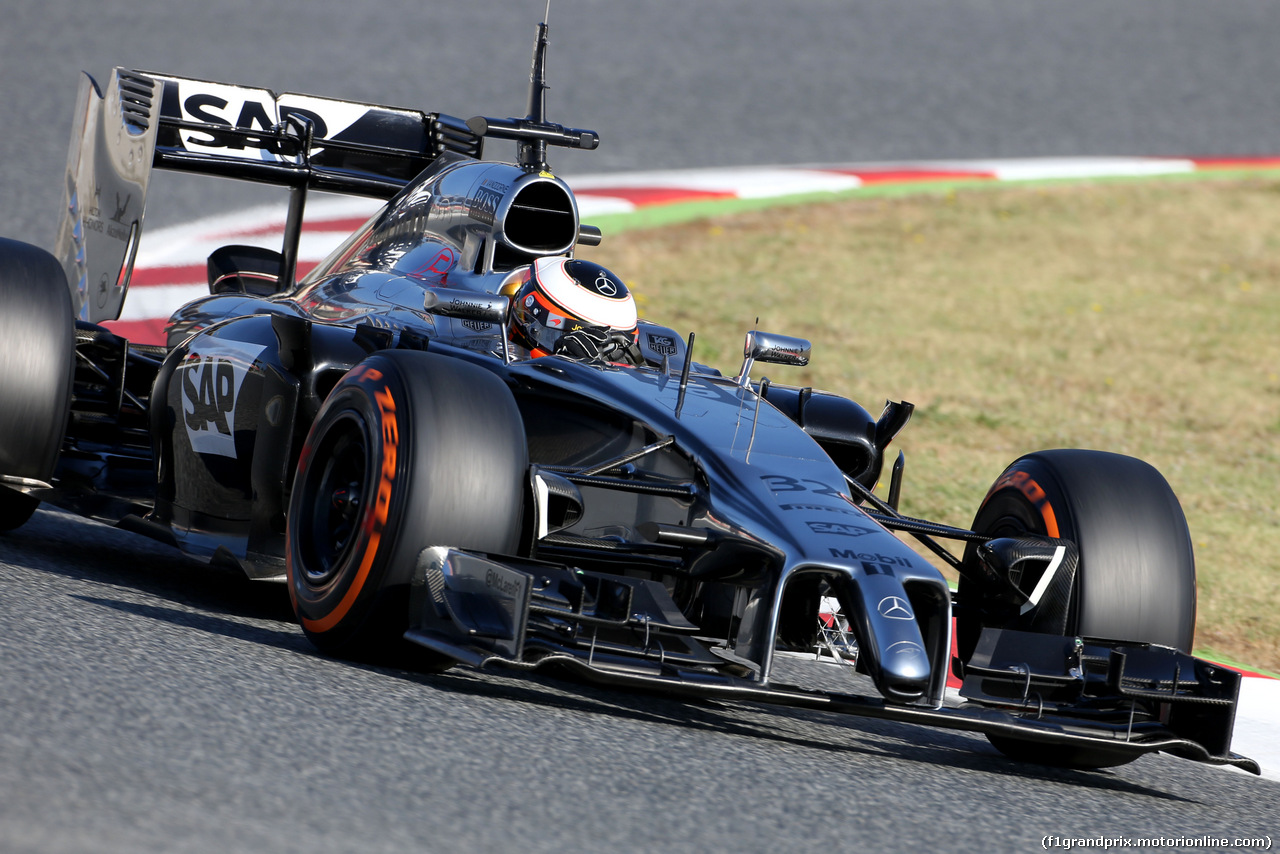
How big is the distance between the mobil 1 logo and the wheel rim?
861 mm

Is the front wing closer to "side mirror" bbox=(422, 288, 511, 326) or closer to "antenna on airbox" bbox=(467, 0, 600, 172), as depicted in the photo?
"side mirror" bbox=(422, 288, 511, 326)

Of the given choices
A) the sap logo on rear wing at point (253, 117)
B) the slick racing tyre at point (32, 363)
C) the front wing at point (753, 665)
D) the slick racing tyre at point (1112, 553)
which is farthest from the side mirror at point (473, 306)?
the sap logo on rear wing at point (253, 117)

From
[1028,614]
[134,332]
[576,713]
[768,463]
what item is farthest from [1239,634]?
[134,332]

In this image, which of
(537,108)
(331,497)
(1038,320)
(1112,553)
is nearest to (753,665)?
(1112,553)

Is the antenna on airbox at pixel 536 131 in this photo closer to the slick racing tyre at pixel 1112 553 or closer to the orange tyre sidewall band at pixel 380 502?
the orange tyre sidewall band at pixel 380 502

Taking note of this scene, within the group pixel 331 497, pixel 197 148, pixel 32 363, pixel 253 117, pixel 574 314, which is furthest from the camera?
pixel 253 117

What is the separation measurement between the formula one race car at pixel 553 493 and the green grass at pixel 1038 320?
2380 millimetres

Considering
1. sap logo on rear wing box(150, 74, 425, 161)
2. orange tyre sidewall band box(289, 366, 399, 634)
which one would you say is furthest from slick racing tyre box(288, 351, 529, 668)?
sap logo on rear wing box(150, 74, 425, 161)

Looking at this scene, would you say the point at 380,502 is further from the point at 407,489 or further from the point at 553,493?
the point at 553,493

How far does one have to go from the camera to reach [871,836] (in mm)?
3711

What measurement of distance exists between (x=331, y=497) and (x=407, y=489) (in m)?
0.55

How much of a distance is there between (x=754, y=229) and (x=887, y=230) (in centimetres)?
135

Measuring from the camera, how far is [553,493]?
4.61m

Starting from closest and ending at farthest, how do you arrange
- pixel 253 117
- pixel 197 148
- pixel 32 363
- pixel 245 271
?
pixel 32 363, pixel 197 148, pixel 253 117, pixel 245 271
